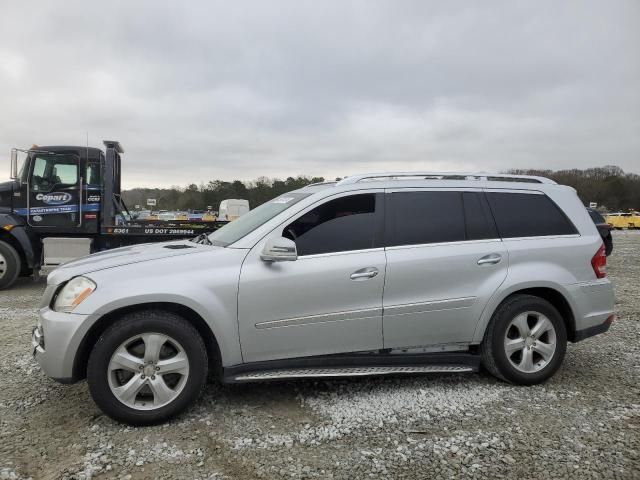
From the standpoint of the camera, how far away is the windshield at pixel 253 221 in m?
3.70

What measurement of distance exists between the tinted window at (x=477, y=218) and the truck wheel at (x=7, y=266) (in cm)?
829

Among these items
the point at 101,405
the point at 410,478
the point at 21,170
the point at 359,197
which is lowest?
the point at 410,478

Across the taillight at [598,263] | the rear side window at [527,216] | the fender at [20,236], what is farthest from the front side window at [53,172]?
the taillight at [598,263]

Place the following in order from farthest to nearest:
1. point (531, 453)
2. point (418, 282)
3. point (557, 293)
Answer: point (557, 293) < point (418, 282) < point (531, 453)

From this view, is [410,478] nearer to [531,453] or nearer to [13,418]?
[531,453]

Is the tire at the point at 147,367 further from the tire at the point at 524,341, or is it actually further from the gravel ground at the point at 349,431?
the tire at the point at 524,341

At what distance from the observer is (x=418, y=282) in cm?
367

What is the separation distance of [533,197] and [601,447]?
210 cm

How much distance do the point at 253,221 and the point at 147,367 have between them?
1.38 metres

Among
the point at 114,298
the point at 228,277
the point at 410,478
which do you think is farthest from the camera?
the point at 228,277

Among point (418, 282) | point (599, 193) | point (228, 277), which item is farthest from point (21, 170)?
point (599, 193)

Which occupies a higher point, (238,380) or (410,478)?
(238,380)

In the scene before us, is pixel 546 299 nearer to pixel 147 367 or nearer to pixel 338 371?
pixel 338 371

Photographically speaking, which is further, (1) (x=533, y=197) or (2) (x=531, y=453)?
(1) (x=533, y=197)
